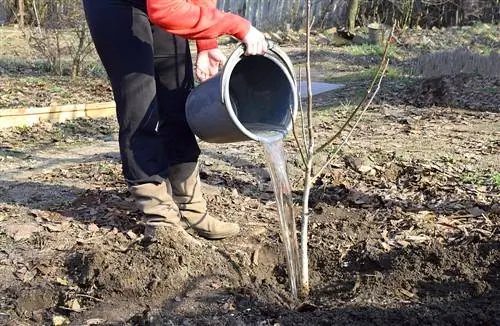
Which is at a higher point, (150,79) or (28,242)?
(150,79)

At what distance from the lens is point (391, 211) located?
166 inches

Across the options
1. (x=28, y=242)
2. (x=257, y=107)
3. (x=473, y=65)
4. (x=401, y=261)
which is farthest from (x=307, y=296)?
(x=473, y=65)

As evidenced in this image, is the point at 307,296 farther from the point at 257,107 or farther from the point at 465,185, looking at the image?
the point at 465,185

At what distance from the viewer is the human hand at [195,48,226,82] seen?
3416 mm

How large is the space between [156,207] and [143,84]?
2.07ft

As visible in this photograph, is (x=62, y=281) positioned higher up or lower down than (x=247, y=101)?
lower down

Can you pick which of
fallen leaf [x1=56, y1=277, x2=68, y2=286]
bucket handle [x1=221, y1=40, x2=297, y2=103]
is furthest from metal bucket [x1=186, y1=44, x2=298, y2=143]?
fallen leaf [x1=56, y1=277, x2=68, y2=286]

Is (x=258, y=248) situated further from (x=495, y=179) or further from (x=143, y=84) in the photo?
(x=495, y=179)

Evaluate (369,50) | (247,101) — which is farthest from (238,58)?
(369,50)

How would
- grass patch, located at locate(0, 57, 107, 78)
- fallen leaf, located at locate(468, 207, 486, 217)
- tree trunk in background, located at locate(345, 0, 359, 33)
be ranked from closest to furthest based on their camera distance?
fallen leaf, located at locate(468, 207, 486, 217) → grass patch, located at locate(0, 57, 107, 78) → tree trunk in background, located at locate(345, 0, 359, 33)

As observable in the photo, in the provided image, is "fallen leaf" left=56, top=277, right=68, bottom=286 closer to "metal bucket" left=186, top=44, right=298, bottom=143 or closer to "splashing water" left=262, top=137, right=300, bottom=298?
"metal bucket" left=186, top=44, right=298, bottom=143

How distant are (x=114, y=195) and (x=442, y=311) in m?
2.26

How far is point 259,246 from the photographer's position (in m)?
3.67

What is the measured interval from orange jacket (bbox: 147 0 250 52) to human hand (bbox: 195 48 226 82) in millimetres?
296
